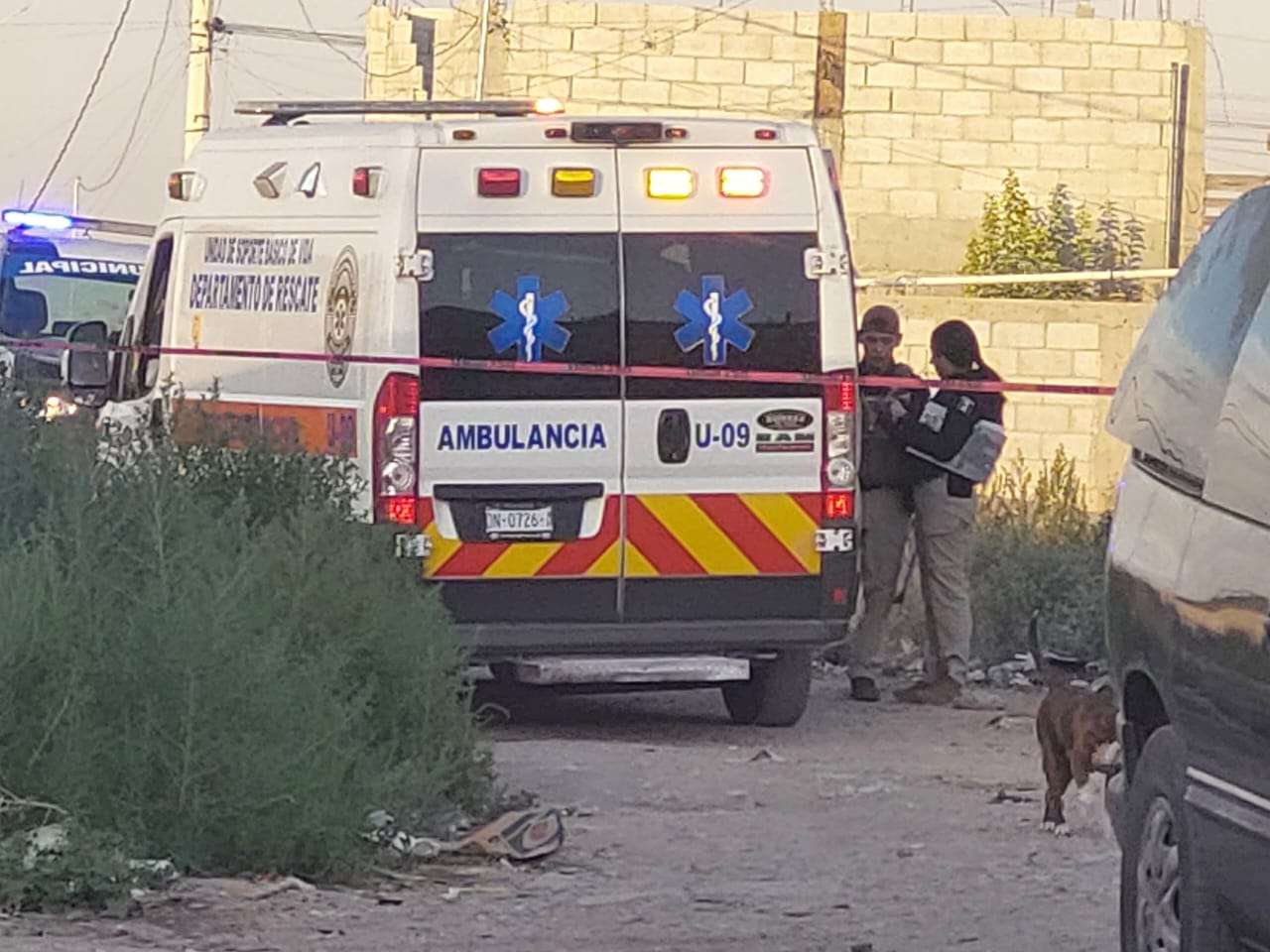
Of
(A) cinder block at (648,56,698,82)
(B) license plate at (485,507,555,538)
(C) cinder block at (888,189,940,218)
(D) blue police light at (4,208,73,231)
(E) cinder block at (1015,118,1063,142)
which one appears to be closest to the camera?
(B) license plate at (485,507,555,538)

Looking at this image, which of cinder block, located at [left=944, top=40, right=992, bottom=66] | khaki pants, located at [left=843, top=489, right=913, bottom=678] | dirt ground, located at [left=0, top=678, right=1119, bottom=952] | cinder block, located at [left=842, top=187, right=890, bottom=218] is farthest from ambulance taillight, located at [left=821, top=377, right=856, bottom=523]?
cinder block, located at [left=944, top=40, right=992, bottom=66]

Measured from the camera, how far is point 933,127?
3878 centimetres

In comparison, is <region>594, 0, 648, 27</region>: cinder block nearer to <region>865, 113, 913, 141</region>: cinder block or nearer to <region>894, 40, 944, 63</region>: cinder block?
<region>865, 113, 913, 141</region>: cinder block

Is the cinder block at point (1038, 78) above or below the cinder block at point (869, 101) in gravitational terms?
above

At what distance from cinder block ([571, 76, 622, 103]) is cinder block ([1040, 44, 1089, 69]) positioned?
6.07 meters

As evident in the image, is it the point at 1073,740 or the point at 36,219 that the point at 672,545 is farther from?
the point at 36,219

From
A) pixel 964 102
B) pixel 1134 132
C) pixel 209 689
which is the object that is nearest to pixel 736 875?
pixel 209 689

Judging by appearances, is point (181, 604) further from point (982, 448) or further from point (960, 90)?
point (960, 90)

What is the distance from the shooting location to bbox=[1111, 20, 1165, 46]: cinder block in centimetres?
3925

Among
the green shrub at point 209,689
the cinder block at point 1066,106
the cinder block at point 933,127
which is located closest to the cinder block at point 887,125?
the cinder block at point 933,127

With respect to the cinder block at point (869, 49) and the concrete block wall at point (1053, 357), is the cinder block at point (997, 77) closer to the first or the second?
the cinder block at point (869, 49)

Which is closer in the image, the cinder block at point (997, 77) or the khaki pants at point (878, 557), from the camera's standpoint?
the khaki pants at point (878, 557)

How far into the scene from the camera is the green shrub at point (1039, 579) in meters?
14.0

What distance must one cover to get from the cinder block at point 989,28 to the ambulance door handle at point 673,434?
28.9m
